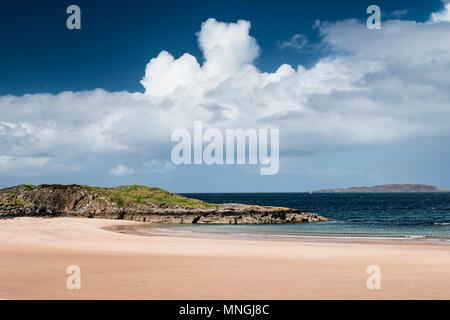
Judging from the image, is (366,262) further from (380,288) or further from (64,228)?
(64,228)

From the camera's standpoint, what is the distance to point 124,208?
210ft

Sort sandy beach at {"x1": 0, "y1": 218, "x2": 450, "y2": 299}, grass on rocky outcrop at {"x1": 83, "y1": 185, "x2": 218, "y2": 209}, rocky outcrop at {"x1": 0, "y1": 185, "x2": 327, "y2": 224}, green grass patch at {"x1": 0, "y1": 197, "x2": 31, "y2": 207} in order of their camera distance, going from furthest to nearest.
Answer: grass on rocky outcrop at {"x1": 83, "y1": 185, "x2": 218, "y2": 209} → green grass patch at {"x1": 0, "y1": 197, "x2": 31, "y2": 207} → rocky outcrop at {"x1": 0, "y1": 185, "x2": 327, "y2": 224} → sandy beach at {"x1": 0, "y1": 218, "x2": 450, "y2": 299}

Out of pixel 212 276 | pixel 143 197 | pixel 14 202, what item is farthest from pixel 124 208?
pixel 212 276

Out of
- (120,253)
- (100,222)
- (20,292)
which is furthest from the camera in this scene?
(100,222)

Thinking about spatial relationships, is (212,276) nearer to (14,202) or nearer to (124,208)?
(124,208)

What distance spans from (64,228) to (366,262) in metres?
34.9

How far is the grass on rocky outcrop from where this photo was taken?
2608 inches

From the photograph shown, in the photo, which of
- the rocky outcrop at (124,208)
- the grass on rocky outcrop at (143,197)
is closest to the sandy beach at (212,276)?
the rocky outcrop at (124,208)

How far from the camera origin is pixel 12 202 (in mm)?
64500

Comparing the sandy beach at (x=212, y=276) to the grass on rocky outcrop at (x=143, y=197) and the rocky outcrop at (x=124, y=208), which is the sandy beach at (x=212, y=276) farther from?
the grass on rocky outcrop at (x=143, y=197)

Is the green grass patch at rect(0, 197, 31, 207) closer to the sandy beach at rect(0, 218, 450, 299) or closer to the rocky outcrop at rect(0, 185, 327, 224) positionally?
the rocky outcrop at rect(0, 185, 327, 224)

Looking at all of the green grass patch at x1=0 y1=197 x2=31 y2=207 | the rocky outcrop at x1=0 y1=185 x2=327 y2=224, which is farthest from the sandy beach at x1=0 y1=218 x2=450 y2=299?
the green grass patch at x1=0 y1=197 x2=31 y2=207
